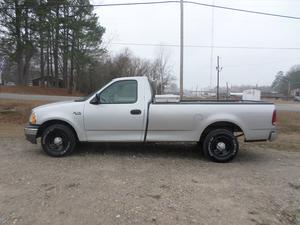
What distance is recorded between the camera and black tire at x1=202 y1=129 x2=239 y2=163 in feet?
21.1

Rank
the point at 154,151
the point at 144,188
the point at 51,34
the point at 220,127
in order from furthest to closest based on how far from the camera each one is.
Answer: the point at 51,34, the point at 154,151, the point at 220,127, the point at 144,188

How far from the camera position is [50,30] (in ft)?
119

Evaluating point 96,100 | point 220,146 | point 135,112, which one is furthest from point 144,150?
point 220,146

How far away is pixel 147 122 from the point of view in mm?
6465

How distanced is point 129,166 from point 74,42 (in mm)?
35464

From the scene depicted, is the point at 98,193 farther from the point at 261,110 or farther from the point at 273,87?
the point at 273,87

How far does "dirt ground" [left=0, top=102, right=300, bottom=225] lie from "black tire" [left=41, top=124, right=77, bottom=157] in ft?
0.67

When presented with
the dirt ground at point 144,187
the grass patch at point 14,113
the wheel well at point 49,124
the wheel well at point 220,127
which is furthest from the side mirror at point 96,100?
the grass patch at point 14,113

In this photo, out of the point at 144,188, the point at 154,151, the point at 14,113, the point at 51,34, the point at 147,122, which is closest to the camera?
the point at 144,188

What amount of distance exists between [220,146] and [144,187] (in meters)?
2.45

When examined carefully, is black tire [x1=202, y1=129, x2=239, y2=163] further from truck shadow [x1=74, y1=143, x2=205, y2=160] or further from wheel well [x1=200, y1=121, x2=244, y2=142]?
truck shadow [x1=74, y1=143, x2=205, y2=160]

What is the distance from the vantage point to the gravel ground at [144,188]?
12.2ft

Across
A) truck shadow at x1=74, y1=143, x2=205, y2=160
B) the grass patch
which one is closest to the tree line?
the grass patch

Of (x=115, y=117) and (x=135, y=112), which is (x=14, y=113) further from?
(x=135, y=112)
